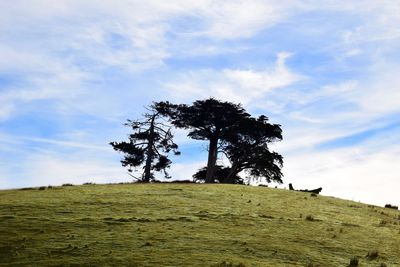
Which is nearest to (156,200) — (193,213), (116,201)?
(116,201)

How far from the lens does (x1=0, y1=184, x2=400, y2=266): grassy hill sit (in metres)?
20.9

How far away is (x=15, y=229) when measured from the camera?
24.9m

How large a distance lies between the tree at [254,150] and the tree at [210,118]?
1.12 meters

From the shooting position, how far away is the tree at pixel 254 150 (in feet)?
201

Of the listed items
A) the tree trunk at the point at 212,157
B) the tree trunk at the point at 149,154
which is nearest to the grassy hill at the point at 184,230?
the tree trunk at the point at 149,154

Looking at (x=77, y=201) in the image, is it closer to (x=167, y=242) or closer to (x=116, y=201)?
(x=116, y=201)

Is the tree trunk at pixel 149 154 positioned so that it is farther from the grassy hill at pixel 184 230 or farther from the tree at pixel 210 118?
the grassy hill at pixel 184 230

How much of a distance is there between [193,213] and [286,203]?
940 centimetres

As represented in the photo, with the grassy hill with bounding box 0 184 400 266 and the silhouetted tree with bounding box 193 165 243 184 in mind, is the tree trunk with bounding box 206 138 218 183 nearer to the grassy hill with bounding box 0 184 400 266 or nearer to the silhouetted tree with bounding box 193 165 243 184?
the silhouetted tree with bounding box 193 165 243 184

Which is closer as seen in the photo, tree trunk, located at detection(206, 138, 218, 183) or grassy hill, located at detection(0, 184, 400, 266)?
grassy hill, located at detection(0, 184, 400, 266)

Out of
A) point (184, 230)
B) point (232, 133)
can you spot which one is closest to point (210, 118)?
point (232, 133)

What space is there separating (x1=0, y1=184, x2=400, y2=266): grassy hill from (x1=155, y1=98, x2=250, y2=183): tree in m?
22.8

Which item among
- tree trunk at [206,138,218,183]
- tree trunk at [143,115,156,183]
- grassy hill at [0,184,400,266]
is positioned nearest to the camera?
grassy hill at [0,184,400,266]

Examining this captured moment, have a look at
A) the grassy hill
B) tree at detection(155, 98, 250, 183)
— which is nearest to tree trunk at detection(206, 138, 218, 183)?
tree at detection(155, 98, 250, 183)
